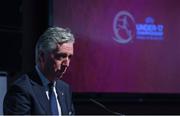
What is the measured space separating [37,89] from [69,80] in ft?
6.64

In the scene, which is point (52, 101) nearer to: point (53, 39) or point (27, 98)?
point (27, 98)

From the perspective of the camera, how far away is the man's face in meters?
2.14

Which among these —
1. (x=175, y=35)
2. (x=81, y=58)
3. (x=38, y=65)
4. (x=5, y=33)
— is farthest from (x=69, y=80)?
(x=38, y=65)

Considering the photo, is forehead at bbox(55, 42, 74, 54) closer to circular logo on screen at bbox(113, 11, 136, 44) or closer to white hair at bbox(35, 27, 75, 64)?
white hair at bbox(35, 27, 75, 64)

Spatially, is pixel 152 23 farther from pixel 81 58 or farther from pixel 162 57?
pixel 81 58

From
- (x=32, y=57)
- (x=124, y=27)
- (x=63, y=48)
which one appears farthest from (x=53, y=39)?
Result: (x=124, y=27)

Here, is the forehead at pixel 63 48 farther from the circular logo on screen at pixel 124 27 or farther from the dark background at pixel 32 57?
the circular logo on screen at pixel 124 27

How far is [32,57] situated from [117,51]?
2.23 feet

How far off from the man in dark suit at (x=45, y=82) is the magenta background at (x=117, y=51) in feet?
6.29

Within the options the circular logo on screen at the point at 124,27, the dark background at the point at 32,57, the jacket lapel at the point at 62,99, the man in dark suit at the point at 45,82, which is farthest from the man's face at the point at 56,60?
the circular logo on screen at the point at 124,27

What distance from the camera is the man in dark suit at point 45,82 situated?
6.73 ft

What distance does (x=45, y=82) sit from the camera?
2.18 meters

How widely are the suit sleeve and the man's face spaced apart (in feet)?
0.48

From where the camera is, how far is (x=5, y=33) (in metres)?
3.99
